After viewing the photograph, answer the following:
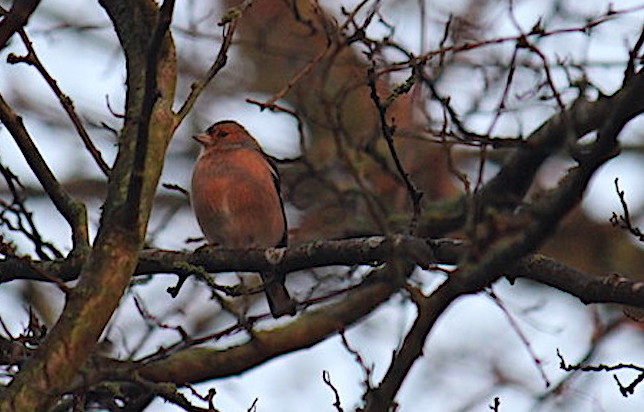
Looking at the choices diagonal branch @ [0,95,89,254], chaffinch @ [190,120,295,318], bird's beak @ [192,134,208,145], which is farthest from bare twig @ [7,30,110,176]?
bird's beak @ [192,134,208,145]

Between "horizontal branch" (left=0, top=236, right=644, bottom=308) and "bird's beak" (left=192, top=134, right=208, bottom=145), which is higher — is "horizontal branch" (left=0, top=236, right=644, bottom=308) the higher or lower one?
the lower one

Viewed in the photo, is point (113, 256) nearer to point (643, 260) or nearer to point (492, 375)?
point (492, 375)

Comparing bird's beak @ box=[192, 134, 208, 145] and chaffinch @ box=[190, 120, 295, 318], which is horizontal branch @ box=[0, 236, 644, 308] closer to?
chaffinch @ box=[190, 120, 295, 318]

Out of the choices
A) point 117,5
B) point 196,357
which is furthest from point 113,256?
point 117,5

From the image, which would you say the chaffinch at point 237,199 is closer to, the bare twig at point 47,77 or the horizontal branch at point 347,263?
the horizontal branch at point 347,263

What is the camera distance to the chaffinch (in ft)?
27.0

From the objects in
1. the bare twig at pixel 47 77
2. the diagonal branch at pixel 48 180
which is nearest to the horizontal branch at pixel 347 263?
the diagonal branch at pixel 48 180

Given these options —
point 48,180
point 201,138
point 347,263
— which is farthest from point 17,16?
point 201,138

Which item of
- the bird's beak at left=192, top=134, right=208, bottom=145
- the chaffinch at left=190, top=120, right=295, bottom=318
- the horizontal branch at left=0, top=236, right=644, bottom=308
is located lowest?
the horizontal branch at left=0, top=236, right=644, bottom=308

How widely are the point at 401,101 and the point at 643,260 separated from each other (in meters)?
2.65

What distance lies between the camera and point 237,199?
8.30m

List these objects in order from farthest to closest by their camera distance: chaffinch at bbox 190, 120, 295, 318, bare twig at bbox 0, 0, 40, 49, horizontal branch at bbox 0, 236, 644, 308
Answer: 1. chaffinch at bbox 190, 120, 295, 318
2. horizontal branch at bbox 0, 236, 644, 308
3. bare twig at bbox 0, 0, 40, 49

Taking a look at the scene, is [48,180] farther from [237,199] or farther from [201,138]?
[201,138]

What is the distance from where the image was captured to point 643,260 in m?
12.0
